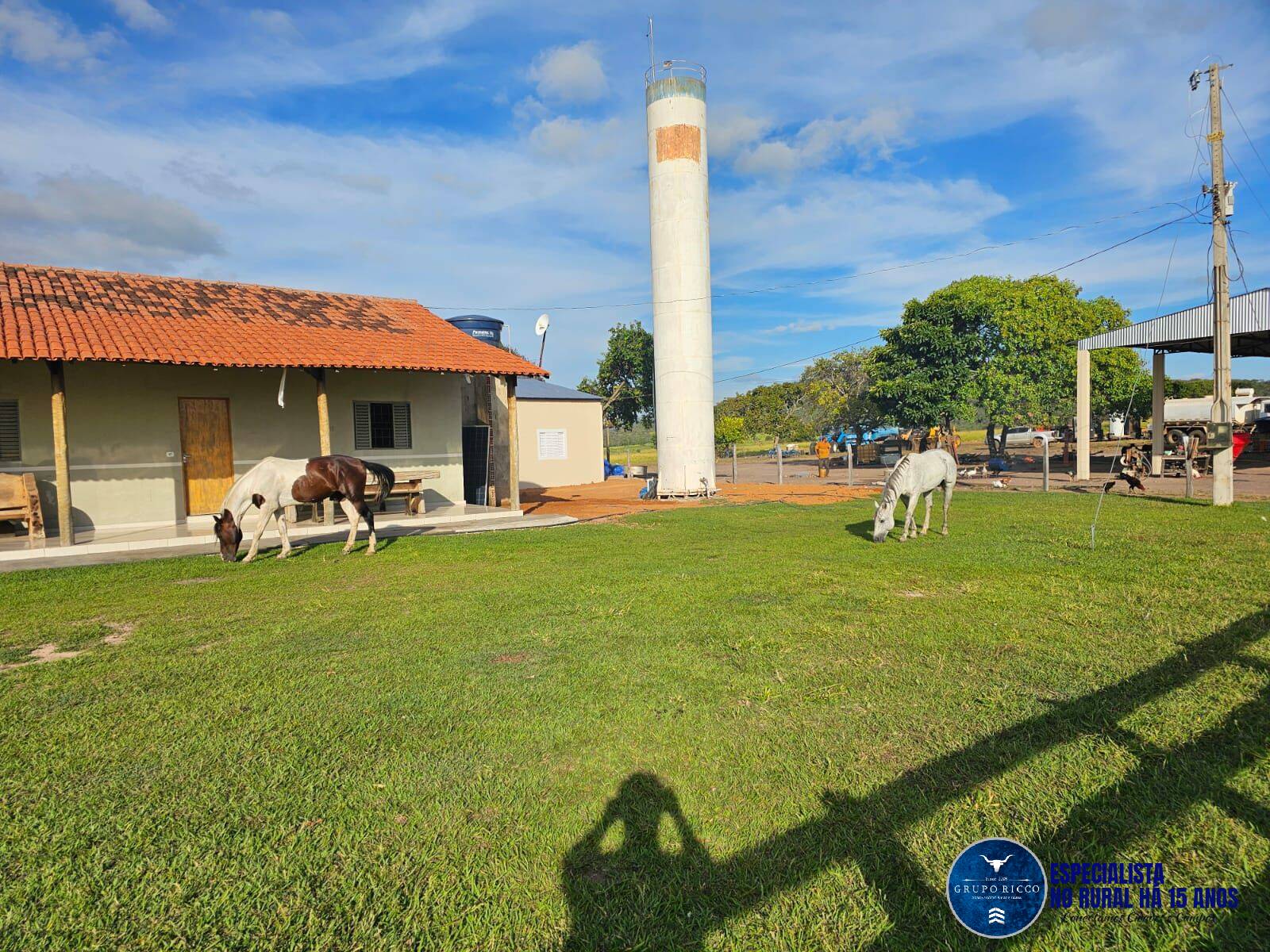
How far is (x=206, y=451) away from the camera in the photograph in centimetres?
1484

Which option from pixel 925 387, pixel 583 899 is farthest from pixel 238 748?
pixel 925 387

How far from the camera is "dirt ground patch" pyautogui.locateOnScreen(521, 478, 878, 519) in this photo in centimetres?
1786

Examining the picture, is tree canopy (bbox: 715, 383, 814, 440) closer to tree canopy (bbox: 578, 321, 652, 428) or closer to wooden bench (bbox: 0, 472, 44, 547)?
tree canopy (bbox: 578, 321, 652, 428)

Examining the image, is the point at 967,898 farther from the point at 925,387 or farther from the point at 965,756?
the point at 925,387

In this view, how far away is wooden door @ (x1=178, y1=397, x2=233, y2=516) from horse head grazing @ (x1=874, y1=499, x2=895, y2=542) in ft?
41.6

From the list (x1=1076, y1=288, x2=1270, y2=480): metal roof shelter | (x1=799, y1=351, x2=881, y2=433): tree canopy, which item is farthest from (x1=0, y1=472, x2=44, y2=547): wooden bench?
(x1=799, y1=351, x2=881, y2=433): tree canopy

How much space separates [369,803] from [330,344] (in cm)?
1306

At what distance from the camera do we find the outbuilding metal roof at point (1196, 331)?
68.7 ft

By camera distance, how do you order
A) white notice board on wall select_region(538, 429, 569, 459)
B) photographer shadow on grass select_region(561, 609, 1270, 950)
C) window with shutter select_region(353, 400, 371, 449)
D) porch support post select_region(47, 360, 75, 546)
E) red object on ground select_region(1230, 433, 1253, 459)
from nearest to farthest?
photographer shadow on grass select_region(561, 609, 1270, 950) < porch support post select_region(47, 360, 75, 546) < window with shutter select_region(353, 400, 371, 449) < red object on ground select_region(1230, 433, 1253, 459) < white notice board on wall select_region(538, 429, 569, 459)

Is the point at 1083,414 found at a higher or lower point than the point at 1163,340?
lower

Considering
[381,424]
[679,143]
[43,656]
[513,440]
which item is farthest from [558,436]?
[43,656]

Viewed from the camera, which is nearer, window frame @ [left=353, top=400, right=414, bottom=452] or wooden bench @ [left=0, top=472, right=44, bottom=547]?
wooden bench @ [left=0, top=472, right=44, bottom=547]

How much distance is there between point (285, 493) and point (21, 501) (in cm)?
523

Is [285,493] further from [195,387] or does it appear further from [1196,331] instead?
[1196,331]
